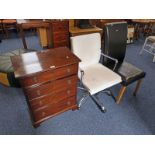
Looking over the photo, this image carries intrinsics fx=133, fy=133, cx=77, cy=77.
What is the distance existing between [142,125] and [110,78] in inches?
28.8

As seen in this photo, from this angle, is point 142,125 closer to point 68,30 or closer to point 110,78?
point 110,78

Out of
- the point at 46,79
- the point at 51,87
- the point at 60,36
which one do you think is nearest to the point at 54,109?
the point at 51,87

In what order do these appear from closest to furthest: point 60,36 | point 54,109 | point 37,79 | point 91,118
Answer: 1. point 37,79
2. point 54,109
3. point 91,118
4. point 60,36

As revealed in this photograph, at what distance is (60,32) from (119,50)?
1626 millimetres

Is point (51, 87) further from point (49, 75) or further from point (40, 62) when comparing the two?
point (40, 62)

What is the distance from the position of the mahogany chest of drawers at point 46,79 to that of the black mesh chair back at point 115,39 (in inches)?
26.5

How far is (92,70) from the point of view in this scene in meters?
1.87

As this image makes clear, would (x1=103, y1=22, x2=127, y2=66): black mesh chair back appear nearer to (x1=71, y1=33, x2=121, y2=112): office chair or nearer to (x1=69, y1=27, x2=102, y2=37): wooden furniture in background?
(x1=71, y1=33, x2=121, y2=112): office chair

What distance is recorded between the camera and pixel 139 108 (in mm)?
1951

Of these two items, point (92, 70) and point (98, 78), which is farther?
point (92, 70)

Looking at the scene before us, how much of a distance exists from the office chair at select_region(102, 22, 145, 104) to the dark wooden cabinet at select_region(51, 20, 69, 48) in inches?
58.8

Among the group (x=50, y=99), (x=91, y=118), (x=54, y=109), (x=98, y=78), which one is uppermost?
(x=98, y=78)

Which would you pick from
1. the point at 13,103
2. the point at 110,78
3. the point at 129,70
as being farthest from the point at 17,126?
the point at 129,70
